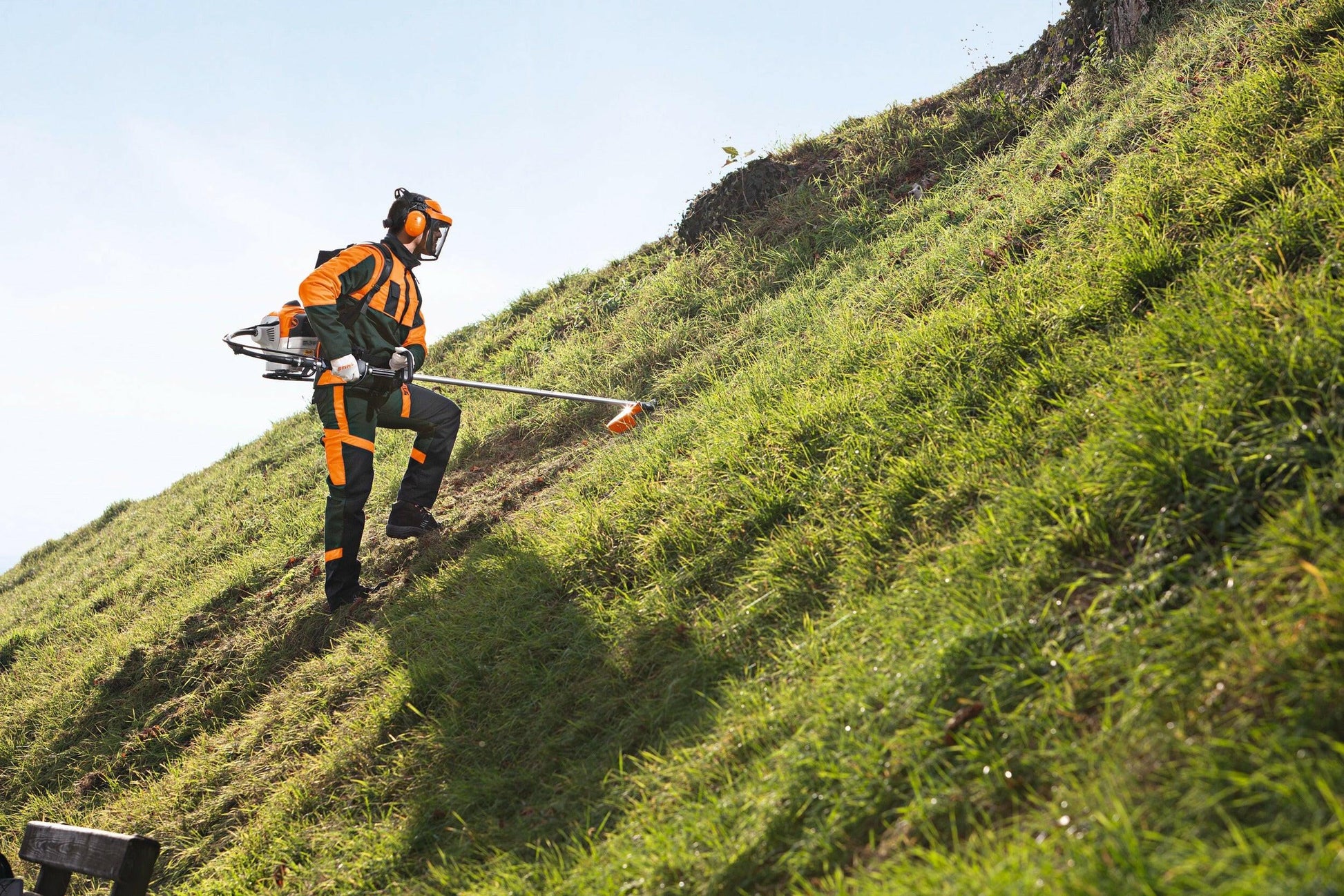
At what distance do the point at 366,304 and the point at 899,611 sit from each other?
16.9ft

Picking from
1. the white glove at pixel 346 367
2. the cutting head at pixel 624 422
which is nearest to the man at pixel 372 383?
the white glove at pixel 346 367

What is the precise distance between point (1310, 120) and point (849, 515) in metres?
3.25

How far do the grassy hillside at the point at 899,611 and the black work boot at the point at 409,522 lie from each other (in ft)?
0.80

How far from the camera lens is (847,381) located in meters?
5.45

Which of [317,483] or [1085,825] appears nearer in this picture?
[1085,825]

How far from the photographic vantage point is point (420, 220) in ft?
23.4

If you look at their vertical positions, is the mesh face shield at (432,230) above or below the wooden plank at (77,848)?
above

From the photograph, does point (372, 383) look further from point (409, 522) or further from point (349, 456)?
point (409, 522)

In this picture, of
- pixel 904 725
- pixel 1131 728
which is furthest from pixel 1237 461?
pixel 904 725

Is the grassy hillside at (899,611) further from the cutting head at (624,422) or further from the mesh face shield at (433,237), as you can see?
the mesh face shield at (433,237)

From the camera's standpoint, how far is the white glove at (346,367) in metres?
6.50

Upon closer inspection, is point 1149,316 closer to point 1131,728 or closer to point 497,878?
point 1131,728

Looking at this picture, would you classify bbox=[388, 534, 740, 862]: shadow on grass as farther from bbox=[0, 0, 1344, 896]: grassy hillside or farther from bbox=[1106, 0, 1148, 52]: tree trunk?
bbox=[1106, 0, 1148, 52]: tree trunk

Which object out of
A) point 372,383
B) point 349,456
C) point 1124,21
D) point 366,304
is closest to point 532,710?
point 349,456
